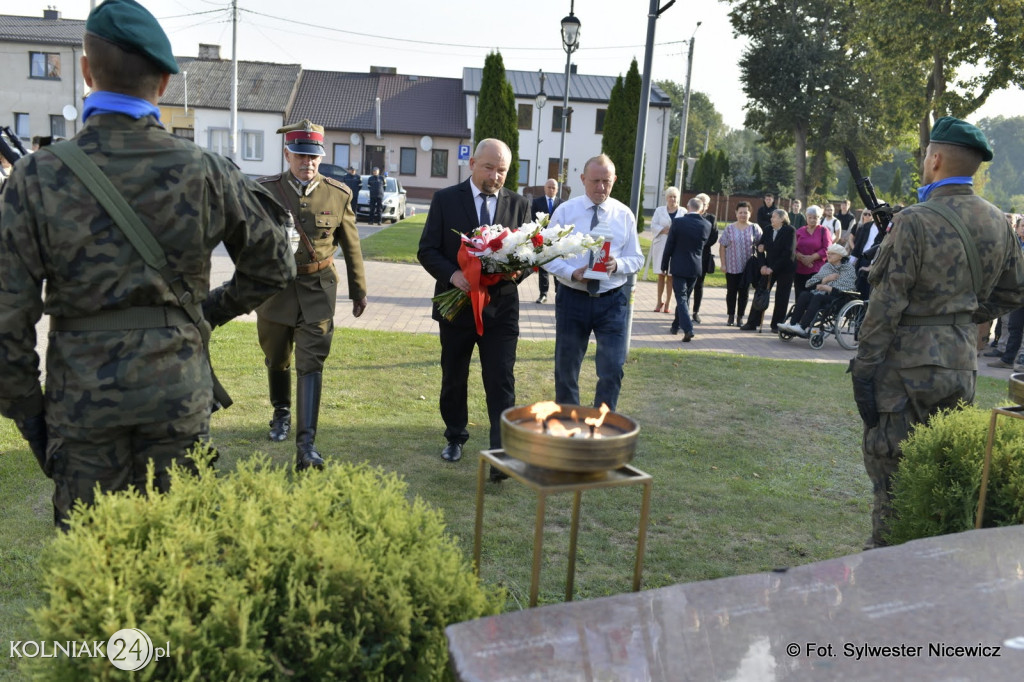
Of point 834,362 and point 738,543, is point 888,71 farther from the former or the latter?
point 738,543

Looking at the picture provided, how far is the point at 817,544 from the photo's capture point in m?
5.35

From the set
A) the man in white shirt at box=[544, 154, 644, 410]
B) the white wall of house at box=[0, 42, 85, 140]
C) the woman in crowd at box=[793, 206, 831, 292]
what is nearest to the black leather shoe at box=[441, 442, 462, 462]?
the man in white shirt at box=[544, 154, 644, 410]

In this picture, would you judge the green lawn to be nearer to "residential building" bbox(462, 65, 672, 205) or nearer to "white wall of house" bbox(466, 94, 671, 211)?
"residential building" bbox(462, 65, 672, 205)

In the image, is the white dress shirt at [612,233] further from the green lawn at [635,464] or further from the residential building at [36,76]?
the residential building at [36,76]

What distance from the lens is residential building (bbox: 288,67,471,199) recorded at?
56.3m

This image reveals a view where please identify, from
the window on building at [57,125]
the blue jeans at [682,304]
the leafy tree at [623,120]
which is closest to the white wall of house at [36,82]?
the window on building at [57,125]

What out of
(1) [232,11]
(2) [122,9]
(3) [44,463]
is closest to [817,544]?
(3) [44,463]

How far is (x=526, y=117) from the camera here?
58.8 metres

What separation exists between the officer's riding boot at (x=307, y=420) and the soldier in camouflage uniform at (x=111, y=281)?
9.61 ft

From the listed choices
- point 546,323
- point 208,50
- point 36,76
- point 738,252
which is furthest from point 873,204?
point 208,50

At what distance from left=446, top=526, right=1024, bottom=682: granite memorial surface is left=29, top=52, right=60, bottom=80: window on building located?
5974cm

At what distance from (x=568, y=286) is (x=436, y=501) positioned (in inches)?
76.6

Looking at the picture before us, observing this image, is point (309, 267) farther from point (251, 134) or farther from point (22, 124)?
point (22, 124)

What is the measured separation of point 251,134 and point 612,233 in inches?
2108
